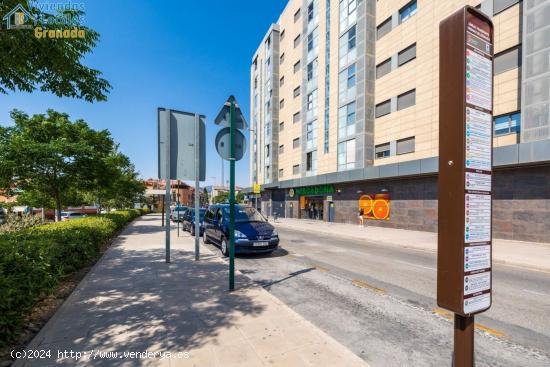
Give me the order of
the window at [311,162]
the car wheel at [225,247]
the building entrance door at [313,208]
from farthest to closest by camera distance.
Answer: the window at [311,162] < the building entrance door at [313,208] < the car wheel at [225,247]

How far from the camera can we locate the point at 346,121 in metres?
23.9

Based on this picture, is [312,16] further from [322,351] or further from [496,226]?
[322,351]

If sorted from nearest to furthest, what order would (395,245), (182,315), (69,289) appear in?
(182,315)
(69,289)
(395,245)

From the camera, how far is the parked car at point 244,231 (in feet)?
28.9

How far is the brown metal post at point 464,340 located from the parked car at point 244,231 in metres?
7.29

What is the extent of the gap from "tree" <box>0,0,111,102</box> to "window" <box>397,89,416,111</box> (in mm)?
18497

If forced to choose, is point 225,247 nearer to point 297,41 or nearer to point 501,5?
point 501,5

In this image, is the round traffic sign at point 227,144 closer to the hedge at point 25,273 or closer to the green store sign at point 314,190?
the hedge at point 25,273

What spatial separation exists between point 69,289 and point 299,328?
4.77 m

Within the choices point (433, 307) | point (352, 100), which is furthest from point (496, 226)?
point (352, 100)

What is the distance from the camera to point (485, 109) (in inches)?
70.4

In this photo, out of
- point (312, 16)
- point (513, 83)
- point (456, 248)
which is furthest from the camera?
point (312, 16)

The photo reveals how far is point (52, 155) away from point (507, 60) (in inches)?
905

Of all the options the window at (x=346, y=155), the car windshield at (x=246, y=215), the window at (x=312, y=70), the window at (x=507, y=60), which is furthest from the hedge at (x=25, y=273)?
the window at (x=312, y=70)
